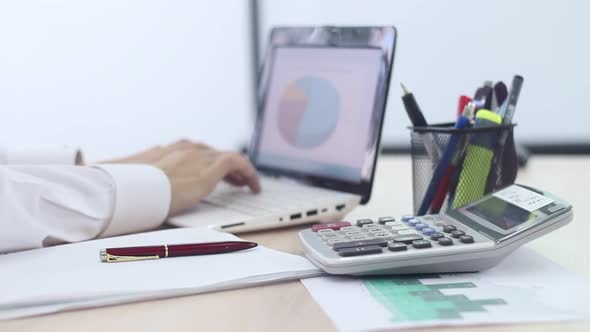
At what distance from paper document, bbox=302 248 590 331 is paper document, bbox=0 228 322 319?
53 mm

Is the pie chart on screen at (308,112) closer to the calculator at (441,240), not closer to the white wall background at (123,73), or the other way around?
the calculator at (441,240)

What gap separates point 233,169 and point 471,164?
0.32 m

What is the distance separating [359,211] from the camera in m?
0.96

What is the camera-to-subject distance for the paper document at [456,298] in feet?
1.73

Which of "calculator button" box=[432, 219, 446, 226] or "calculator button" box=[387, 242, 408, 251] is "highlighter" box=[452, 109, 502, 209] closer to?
"calculator button" box=[432, 219, 446, 226]

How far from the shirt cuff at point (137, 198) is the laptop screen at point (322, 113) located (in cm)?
23

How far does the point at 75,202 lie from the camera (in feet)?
2.43

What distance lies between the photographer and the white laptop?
0.86 metres

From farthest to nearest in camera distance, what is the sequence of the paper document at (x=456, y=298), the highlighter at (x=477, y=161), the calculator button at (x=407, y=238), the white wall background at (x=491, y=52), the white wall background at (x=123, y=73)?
1. the white wall background at (x=123, y=73)
2. the white wall background at (x=491, y=52)
3. the highlighter at (x=477, y=161)
4. the calculator button at (x=407, y=238)
5. the paper document at (x=456, y=298)

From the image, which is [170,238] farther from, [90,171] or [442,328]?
[442,328]

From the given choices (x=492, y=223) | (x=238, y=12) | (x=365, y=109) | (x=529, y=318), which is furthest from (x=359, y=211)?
(x=238, y=12)

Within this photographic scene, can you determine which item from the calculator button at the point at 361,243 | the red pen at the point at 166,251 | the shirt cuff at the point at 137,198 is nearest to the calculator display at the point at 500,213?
the calculator button at the point at 361,243

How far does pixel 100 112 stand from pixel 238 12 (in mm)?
419

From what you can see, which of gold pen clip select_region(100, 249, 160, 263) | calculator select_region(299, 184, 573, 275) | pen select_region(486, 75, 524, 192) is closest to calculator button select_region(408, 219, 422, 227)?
calculator select_region(299, 184, 573, 275)
